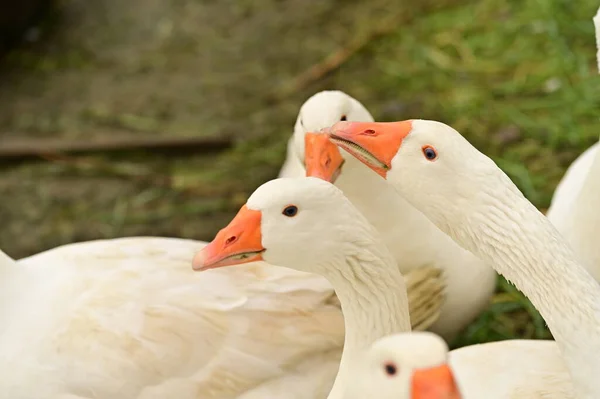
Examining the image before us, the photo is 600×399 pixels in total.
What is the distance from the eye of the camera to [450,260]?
2846 mm

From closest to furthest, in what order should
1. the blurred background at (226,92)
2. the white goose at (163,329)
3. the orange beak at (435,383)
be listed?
the orange beak at (435,383)
the white goose at (163,329)
the blurred background at (226,92)

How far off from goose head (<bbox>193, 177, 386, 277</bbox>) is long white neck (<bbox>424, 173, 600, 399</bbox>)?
27cm

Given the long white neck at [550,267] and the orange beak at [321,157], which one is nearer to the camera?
the long white neck at [550,267]

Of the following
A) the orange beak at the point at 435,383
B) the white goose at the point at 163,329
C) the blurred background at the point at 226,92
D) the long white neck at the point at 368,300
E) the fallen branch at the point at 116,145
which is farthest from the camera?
the fallen branch at the point at 116,145

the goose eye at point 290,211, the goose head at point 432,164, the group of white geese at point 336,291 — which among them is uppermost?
the goose head at point 432,164

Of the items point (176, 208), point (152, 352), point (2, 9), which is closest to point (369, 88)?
point (176, 208)

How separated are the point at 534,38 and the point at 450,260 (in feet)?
7.37

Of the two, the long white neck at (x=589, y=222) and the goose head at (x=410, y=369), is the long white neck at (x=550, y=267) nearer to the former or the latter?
the goose head at (x=410, y=369)

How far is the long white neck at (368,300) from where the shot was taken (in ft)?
7.10

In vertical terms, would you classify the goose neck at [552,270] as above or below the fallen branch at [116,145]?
above

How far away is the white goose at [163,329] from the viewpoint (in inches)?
95.0

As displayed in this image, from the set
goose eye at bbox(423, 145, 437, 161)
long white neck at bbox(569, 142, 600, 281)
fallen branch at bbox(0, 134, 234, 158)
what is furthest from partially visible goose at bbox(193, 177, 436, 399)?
fallen branch at bbox(0, 134, 234, 158)

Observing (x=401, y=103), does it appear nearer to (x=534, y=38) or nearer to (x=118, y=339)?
(x=534, y=38)

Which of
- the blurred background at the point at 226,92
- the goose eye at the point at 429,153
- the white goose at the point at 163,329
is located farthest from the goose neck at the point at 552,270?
the blurred background at the point at 226,92
